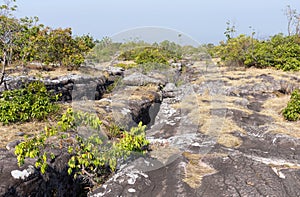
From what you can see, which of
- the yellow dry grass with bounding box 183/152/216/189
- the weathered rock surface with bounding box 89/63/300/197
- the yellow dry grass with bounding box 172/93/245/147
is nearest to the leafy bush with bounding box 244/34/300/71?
the weathered rock surface with bounding box 89/63/300/197

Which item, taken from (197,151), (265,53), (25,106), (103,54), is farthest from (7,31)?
(265,53)

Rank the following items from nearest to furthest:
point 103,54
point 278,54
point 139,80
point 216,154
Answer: point 216,154 → point 139,80 → point 278,54 → point 103,54

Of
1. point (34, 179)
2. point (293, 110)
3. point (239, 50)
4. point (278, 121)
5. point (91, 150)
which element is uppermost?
point (239, 50)

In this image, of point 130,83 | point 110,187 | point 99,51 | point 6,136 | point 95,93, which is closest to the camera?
point 110,187

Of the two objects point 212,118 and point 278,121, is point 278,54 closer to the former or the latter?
point 278,121

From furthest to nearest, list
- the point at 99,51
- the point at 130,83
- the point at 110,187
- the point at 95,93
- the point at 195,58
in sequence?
the point at 195,58
the point at 99,51
the point at 130,83
the point at 95,93
the point at 110,187

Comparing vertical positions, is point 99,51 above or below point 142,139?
above

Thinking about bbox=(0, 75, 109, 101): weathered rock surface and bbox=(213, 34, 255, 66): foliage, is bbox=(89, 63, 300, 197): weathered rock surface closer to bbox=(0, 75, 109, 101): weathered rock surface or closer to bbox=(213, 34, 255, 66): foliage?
bbox=(0, 75, 109, 101): weathered rock surface

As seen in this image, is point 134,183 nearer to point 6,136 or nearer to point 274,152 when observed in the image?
point 6,136

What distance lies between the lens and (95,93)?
1639cm

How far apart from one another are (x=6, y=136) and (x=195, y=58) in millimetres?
28153

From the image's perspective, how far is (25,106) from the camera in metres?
8.95

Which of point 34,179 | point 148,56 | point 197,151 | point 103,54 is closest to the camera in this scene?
point 34,179

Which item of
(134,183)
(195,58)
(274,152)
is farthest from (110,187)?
(195,58)
